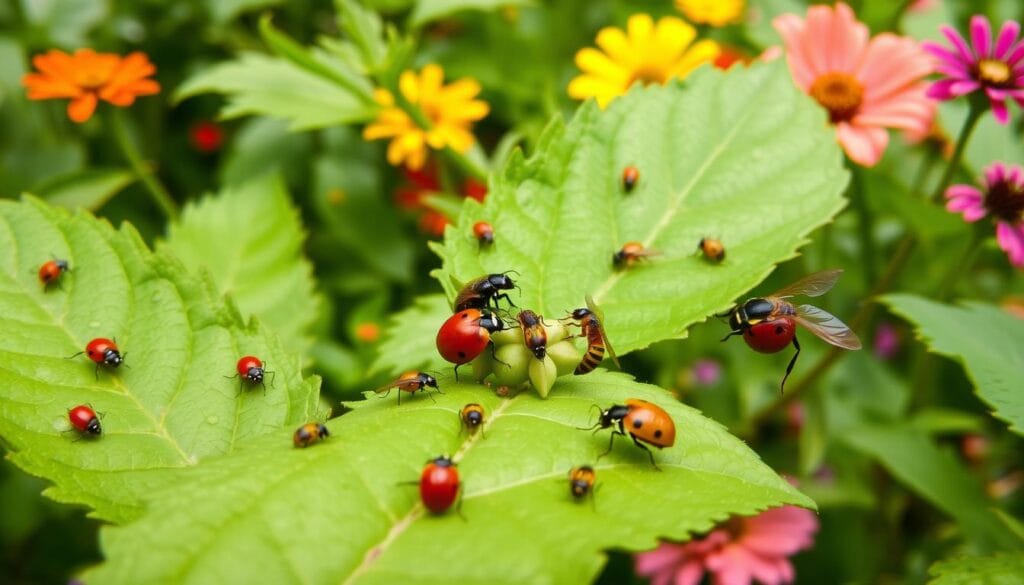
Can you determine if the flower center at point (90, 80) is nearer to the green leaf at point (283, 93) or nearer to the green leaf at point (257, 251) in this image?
the green leaf at point (283, 93)

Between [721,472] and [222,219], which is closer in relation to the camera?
[721,472]

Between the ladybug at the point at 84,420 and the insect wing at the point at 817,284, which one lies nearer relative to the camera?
the ladybug at the point at 84,420

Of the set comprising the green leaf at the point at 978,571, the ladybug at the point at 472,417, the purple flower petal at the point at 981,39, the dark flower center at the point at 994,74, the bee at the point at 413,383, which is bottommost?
the green leaf at the point at 978,571

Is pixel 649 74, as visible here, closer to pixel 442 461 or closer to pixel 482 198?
pixel 482 198

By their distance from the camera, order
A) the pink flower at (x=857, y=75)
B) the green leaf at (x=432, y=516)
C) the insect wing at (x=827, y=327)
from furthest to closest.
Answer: the pink flower at (x=857, y=75)
the insect wing at (x=827, y=327)
the green leaf at (x=432, y=516)

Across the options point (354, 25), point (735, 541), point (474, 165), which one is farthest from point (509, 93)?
point (735, 541)

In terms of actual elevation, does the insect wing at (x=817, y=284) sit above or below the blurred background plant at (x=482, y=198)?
below

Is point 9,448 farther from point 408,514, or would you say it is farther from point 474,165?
point 474,165

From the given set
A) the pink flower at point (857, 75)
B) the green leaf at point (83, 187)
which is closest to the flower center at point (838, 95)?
the pink flower at point (857, 75)
